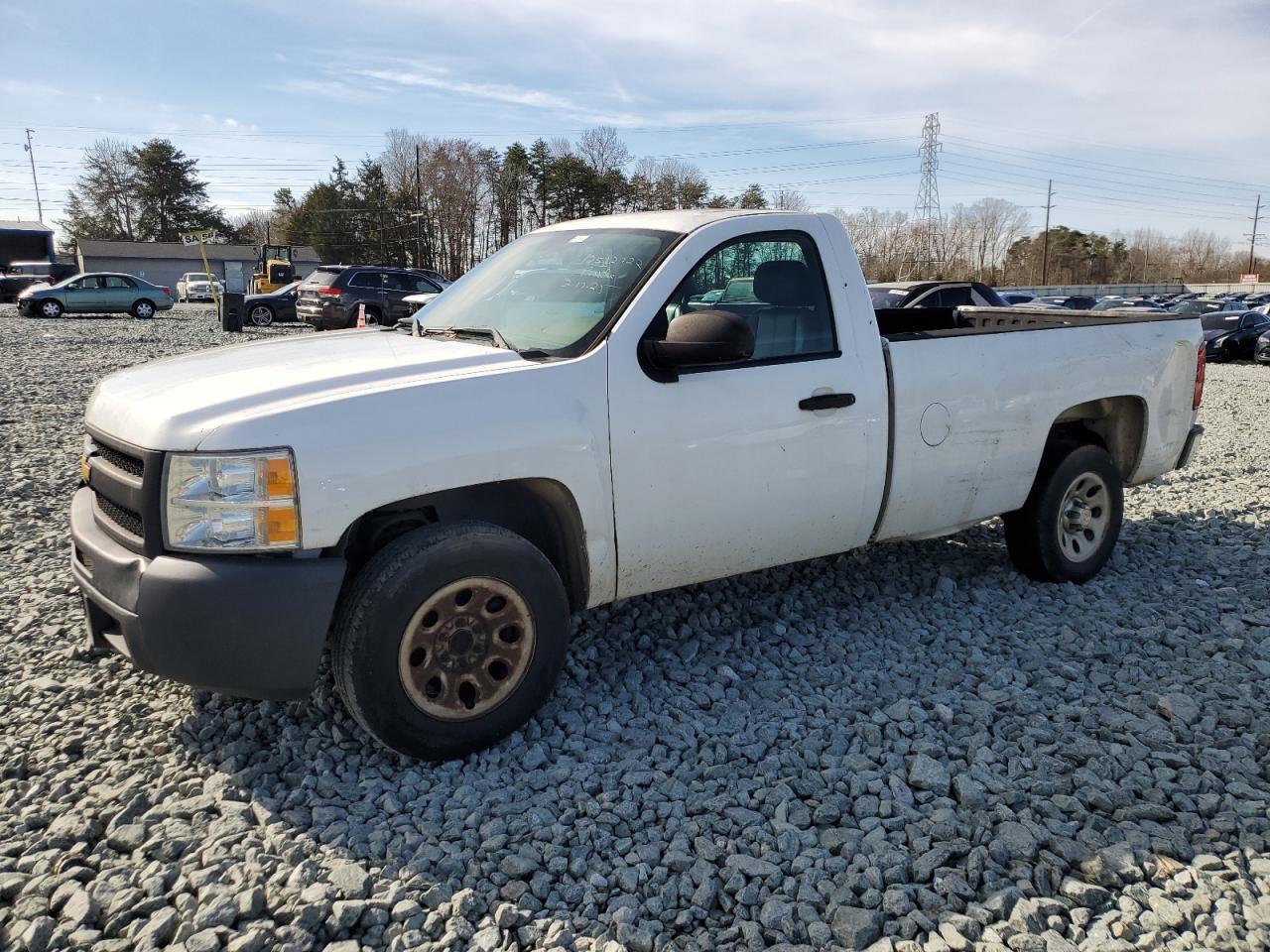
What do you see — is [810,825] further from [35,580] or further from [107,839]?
[35,580]

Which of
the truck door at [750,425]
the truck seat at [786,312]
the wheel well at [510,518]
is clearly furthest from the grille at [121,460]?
the truck seat at [786,312]

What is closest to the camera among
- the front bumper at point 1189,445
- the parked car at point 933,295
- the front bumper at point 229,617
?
the front bumper at point 229,617

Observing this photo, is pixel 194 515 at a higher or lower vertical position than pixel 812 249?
lower

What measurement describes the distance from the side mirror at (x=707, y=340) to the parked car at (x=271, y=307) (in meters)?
27.4

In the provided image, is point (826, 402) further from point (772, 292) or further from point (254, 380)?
point (254, 380)

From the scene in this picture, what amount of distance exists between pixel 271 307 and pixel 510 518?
27.8 meters

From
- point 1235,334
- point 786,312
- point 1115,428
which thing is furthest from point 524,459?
point 1235,334

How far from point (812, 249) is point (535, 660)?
7.30 feet

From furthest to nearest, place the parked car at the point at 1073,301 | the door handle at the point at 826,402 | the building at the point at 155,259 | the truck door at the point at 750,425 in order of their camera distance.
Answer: the building at the point at 155,259
the parked car at the point at 1073,301
the door handle at the point at 826,402
the truck door at the point at 750,425

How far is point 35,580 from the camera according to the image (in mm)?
5266

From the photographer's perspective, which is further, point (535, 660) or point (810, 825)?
point (535, 660)

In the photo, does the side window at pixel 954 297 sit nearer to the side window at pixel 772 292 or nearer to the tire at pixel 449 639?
the side window at pixel 772 292

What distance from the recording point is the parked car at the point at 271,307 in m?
28.5

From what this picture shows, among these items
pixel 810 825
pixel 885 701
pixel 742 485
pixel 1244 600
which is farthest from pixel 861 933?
pixel 1244 600
